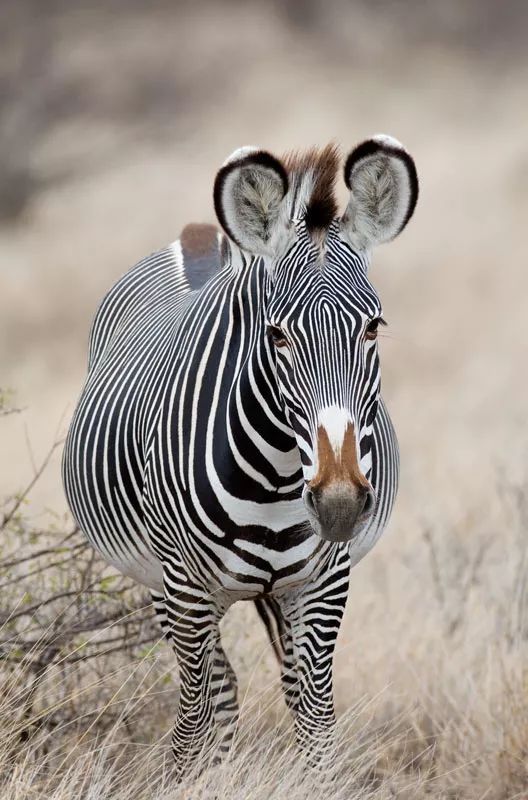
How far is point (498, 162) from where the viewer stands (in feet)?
66.5

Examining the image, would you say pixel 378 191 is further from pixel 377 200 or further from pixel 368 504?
pixel 368 504

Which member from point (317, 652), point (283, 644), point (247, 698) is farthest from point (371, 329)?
point (247, 698)

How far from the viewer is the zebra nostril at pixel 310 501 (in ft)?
11.4

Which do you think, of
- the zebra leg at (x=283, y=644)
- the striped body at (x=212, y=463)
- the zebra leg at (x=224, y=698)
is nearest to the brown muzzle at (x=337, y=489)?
the striped body at (x=212, y=463)

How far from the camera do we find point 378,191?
402cm

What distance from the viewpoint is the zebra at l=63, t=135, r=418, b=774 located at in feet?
11.8

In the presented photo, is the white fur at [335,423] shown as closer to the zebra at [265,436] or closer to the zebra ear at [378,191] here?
the zebra at [265,436]

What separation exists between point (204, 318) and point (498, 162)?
1673 cm

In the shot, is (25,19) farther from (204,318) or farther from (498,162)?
(204,318)

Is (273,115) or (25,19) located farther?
(25,19)

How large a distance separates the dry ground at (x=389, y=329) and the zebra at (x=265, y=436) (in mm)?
376

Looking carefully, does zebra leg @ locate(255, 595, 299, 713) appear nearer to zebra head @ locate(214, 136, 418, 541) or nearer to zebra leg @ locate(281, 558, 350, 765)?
zebra leg @ locate(281, 558, 350, 765)

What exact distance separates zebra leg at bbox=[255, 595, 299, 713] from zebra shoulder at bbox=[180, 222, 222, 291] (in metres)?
1.63

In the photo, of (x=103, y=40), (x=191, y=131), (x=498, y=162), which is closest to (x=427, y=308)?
(x=498, y=162)
